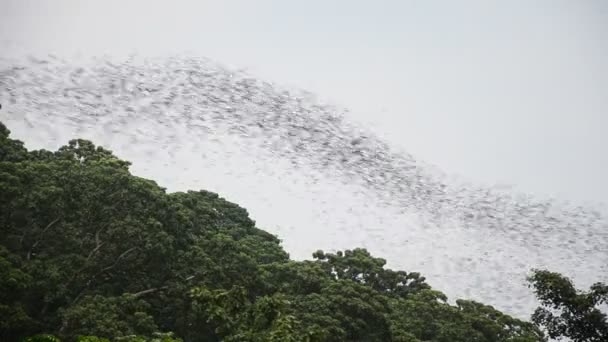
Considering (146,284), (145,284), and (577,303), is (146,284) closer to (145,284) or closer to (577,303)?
(145,284)

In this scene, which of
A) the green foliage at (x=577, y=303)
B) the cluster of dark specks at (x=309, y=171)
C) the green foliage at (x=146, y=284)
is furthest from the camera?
the cluster of dark specks at (x=309, y=171)

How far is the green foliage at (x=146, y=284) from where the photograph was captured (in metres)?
12.3

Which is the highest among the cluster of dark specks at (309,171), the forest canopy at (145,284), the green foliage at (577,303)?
the cluster of dark specks at (309,171)

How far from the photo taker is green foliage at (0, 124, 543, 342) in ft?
40.2

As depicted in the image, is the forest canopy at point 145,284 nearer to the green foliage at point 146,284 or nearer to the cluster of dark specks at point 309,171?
the green foliage at point 146,284

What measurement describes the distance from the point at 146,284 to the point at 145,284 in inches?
1.4

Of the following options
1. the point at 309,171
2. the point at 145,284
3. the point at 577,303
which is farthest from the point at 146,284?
the point at 309,171

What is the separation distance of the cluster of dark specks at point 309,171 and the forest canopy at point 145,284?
16.7m

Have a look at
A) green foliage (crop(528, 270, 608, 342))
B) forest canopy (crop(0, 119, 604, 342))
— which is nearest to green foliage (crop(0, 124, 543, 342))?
forest canopy (crop(0, 119, 604, 342))

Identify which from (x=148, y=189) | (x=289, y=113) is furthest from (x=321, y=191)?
(x=148, y=189)

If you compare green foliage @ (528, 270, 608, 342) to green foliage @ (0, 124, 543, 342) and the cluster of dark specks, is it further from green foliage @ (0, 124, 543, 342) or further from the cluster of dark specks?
the cluster of dark specks

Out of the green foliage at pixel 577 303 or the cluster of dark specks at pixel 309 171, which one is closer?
the green foliage at pixel 577 303

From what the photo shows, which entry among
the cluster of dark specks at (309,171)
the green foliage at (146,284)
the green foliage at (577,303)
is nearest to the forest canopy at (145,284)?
the green foliage at (146,284)

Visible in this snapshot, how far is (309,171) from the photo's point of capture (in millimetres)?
41656
